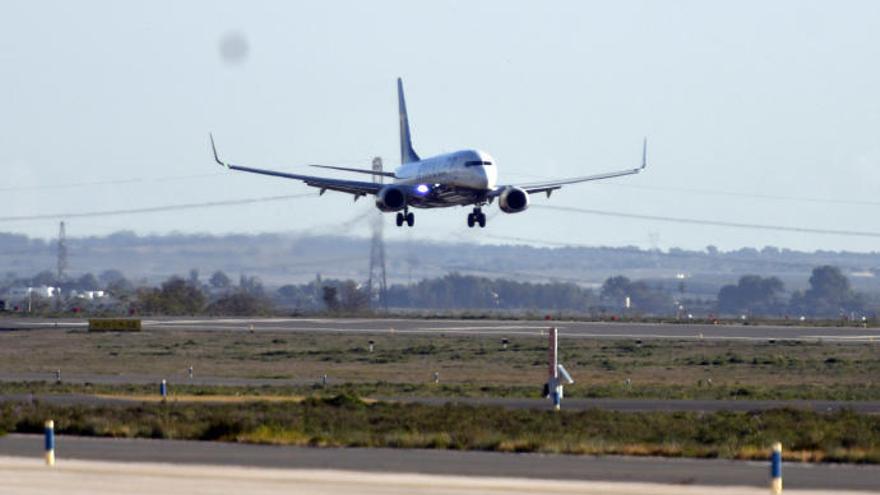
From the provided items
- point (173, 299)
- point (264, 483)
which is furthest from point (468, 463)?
point (173, 299)

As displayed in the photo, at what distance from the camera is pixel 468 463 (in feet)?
107

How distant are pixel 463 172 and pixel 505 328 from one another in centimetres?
2535

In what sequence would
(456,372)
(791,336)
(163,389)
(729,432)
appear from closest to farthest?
1. (729,432)
2. (163,389)
3. (456,372)
4. (791,336)

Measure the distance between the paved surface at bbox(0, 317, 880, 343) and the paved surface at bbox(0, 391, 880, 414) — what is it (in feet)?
132

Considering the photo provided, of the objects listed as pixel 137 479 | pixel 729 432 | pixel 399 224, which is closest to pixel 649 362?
pixel 399 224

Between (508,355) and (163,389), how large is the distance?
92.7 feet

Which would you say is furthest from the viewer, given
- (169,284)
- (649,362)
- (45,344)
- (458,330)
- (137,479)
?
(169,284)

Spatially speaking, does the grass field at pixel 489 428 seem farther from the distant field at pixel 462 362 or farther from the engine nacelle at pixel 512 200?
the engine nacelle at pixel 512 200

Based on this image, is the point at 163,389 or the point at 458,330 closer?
the point at 163,389

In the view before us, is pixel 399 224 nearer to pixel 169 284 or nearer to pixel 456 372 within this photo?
pixel 456 372

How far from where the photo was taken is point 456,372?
6856 centimetres

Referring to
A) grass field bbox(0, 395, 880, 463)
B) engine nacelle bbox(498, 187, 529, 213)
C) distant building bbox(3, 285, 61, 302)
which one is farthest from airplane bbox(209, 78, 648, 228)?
distant building bbox(3, 285, 61, 302)

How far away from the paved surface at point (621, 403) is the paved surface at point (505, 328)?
132ft

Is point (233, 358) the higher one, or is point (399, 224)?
point (399, 224)
